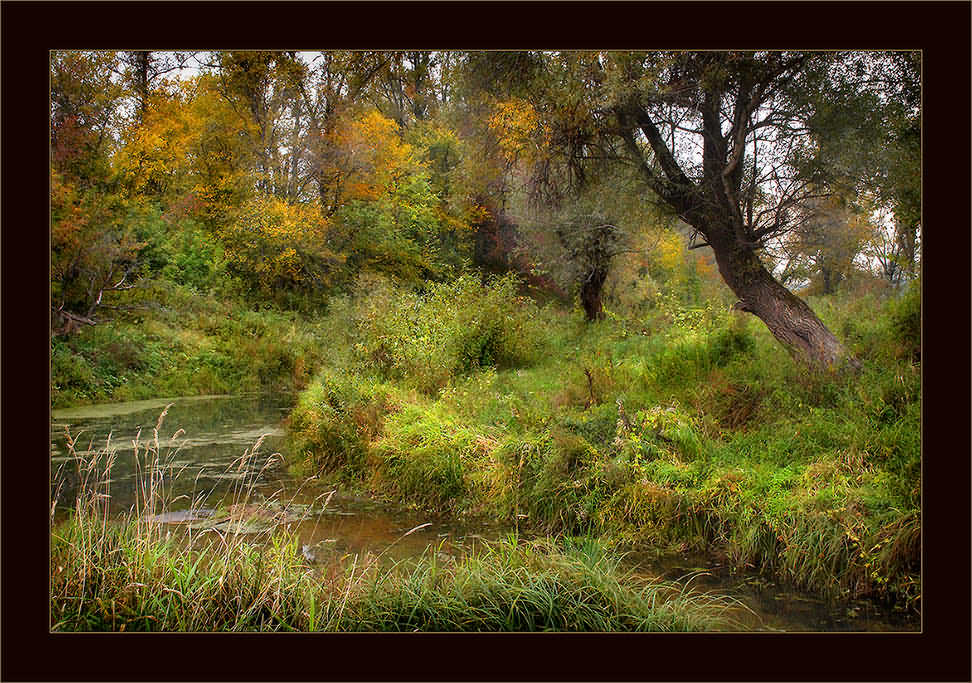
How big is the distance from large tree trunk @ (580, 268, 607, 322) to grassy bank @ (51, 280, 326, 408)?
662cm


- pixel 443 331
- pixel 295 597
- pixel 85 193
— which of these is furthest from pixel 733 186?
pixel 85 193

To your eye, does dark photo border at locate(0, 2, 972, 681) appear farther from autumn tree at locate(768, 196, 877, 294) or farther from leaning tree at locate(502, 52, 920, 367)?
autumn tree at locate(768, 196, 877, 294)

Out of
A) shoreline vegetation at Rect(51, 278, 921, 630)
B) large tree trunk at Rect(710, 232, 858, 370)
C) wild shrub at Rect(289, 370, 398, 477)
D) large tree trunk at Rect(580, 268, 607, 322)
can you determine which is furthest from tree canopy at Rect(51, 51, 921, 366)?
large tree trunk at Rect(580, 268, 607, 322)

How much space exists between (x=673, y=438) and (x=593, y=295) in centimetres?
994

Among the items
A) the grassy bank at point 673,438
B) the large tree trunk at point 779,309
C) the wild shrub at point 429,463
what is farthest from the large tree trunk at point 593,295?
the wild shrub at point 429,463

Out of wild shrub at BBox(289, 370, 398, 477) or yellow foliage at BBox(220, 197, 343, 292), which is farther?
yellow foliage at BBox(220, 197, 343, 292)

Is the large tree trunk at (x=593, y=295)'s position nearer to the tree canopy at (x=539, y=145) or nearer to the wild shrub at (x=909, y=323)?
the tree canopy at (x=539, y=145)

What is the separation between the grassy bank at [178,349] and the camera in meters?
8.71

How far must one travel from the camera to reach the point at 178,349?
35.9 feet

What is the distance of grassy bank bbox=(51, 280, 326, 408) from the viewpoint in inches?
343

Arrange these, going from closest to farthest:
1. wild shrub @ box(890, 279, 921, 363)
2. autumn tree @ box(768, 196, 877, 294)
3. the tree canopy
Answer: the tree canopy
wild shrub @ box(890, 279, 921, 363)
autumn tree @ box(768, 196, 877, 294)

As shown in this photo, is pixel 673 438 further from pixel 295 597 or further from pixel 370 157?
pixel 370 157

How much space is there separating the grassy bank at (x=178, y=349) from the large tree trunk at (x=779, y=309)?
741 cm
